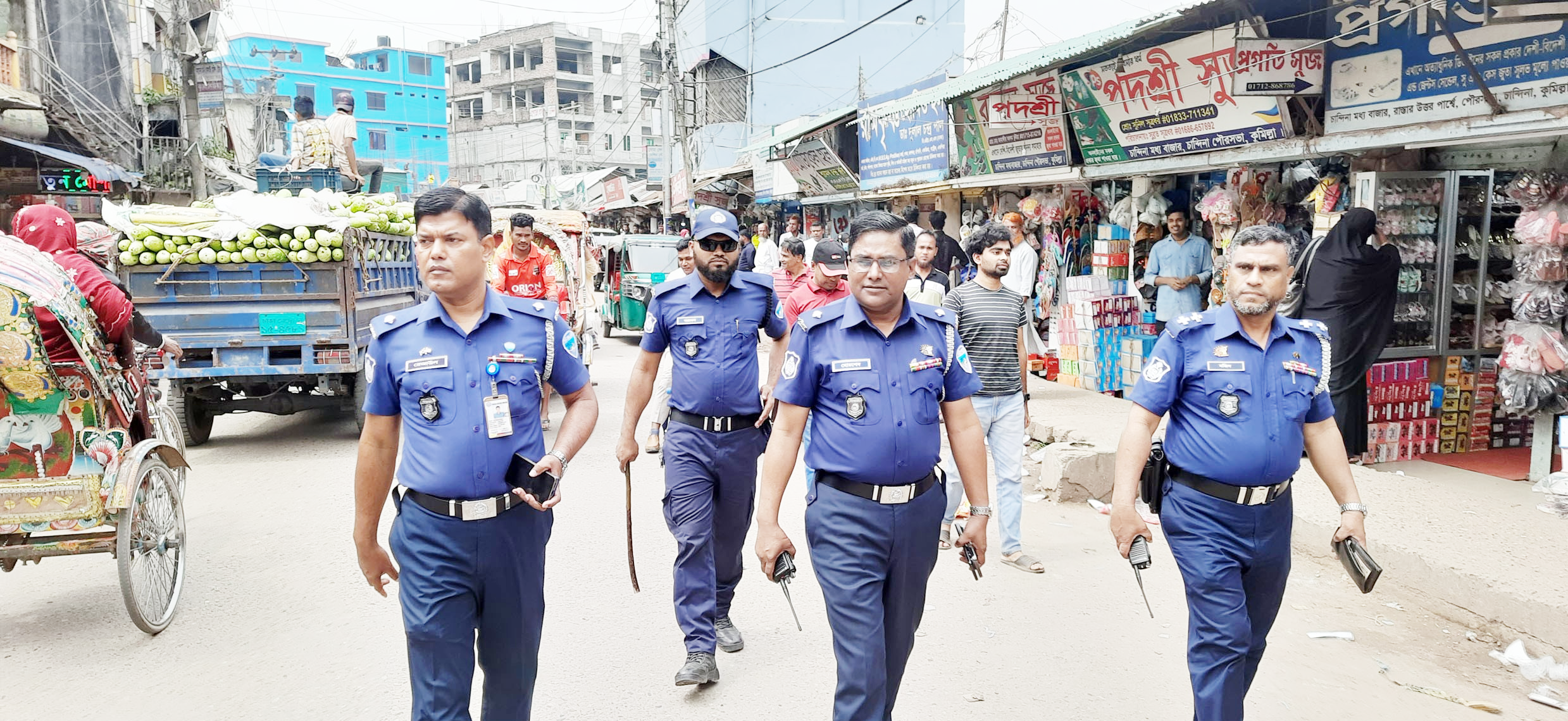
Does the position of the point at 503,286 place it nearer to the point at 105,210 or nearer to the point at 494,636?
the point at 105,210

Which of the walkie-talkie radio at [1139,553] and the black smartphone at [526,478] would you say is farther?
the walkie-talkie radio at [1139,553]

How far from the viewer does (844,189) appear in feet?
63.2

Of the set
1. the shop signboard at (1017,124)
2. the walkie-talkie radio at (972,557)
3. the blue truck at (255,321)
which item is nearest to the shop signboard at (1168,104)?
the shop signboard at (1017,124)

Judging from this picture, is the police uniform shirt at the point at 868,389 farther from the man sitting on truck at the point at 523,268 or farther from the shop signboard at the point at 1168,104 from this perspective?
the man sitting on truck at the point at 523,268

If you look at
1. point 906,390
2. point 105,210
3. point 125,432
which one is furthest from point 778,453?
point 105,210

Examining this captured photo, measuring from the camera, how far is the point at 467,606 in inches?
123

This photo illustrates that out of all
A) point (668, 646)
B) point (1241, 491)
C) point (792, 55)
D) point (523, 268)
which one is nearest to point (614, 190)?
point (792, 55)

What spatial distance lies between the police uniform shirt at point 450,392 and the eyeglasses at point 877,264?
3.41ft

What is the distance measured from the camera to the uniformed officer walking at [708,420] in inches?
179

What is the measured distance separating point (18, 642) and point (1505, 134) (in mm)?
8434

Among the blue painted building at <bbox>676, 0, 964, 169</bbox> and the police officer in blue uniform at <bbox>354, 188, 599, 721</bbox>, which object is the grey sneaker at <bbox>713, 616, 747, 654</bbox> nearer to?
the police officer in blue uniform at <bbox>354, 188, 599, 721</bbox>

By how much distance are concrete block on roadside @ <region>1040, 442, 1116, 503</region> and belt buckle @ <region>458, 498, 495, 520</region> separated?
18.0ft

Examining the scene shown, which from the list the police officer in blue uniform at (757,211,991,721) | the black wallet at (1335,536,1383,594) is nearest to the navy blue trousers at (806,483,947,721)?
the police officer in blue uniform at (757,211,991,721)

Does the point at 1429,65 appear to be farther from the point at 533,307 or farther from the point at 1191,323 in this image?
the point at 533,307
